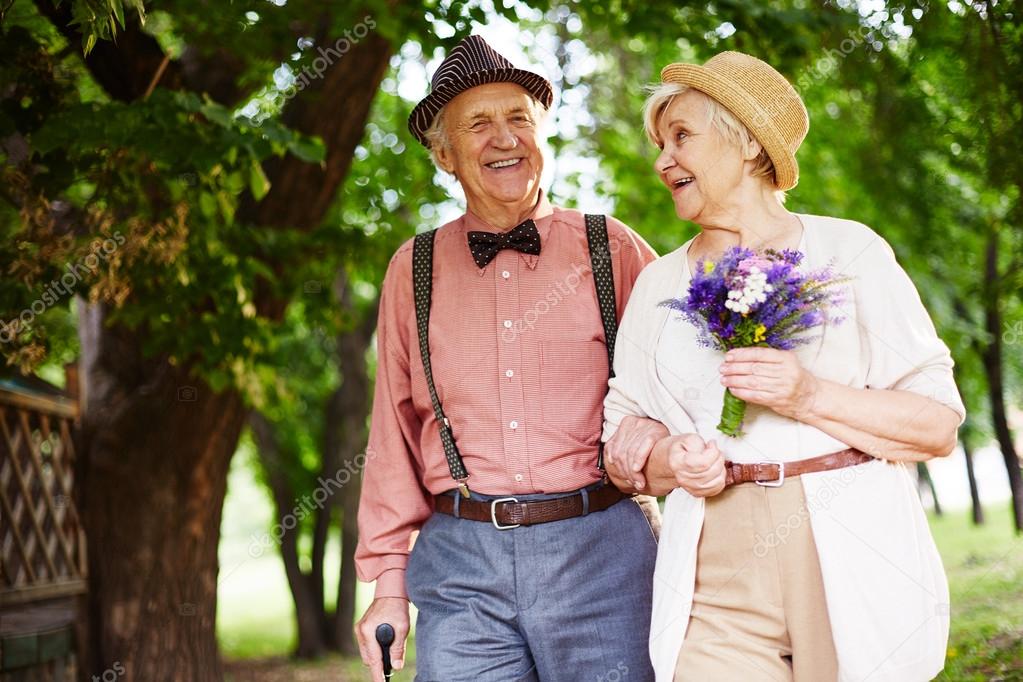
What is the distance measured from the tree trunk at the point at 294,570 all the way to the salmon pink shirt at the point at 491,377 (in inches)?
410

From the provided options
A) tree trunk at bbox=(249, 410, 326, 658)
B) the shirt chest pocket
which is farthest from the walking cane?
tree trunk at bbox=(249, 410, 326, 658)

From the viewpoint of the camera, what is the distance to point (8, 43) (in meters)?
4.11

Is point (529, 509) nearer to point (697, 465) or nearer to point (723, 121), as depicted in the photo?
point (697, 465)

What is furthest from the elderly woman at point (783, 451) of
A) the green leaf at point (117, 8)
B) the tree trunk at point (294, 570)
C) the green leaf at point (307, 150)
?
the tree trunk at point (294, 570)

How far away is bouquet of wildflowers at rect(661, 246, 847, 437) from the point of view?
2.48 m

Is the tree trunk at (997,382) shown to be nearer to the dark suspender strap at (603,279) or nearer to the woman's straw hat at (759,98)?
the dark suspender strap at (603,279)

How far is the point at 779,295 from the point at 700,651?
0.84m

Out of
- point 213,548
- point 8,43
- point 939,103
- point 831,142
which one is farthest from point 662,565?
point 831,142

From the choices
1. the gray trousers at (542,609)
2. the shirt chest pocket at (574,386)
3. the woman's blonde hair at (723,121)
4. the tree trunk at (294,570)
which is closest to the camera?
the woman's blonde hair at (723,121)

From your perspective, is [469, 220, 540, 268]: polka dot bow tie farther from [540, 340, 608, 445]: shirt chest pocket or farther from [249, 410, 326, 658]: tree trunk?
[249, 410, 326, 658]: tree trunk

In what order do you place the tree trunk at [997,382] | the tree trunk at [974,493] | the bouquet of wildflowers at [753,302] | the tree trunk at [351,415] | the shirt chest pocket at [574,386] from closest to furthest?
1. the bouquet of wildflowers at [753,302]
2. the shirt chest pocket at [574,386]
3. the tree trunk at [997,382]
4. the tree trunk at [351,415]
5. the tree trunk at [974,493]

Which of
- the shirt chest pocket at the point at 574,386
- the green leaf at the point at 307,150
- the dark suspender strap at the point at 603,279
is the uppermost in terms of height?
the green leaf at the point at 307,150

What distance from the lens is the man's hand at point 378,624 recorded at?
337 centimetres

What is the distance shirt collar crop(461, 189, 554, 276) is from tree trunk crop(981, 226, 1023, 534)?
476 centimetres
